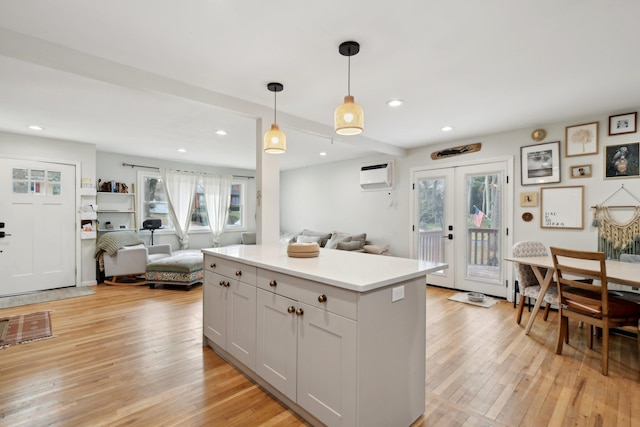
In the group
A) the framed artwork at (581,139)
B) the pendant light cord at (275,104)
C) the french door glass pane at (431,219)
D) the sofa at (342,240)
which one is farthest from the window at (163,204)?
the framed artwork at (581,139)

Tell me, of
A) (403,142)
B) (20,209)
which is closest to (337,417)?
(403,142)

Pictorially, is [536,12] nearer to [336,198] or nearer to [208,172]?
[336,198]

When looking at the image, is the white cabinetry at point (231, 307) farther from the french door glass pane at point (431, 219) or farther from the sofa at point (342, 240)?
the french door glass pane at point (431, 219)

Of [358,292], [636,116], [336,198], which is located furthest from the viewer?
[336,198]

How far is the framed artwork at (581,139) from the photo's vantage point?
3.53 metres

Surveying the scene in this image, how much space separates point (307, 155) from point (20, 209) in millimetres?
4573

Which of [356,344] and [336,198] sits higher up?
[336,198]

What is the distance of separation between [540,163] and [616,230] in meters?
1.11

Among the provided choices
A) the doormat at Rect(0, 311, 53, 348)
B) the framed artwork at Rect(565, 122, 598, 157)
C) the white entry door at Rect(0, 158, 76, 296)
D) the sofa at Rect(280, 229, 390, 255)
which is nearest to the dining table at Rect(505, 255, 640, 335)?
the framed artwork at Rect(565, 122, 598, 157)

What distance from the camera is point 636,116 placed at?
327 centimetres

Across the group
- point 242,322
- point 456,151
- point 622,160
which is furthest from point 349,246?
point 622,160

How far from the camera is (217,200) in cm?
721

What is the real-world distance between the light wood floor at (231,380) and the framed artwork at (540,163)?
1.81 m

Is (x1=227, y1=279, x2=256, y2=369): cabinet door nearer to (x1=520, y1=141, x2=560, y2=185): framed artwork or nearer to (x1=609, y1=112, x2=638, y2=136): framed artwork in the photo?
(x1=520, y1=141, x2=560, y2=185): framed artwork
